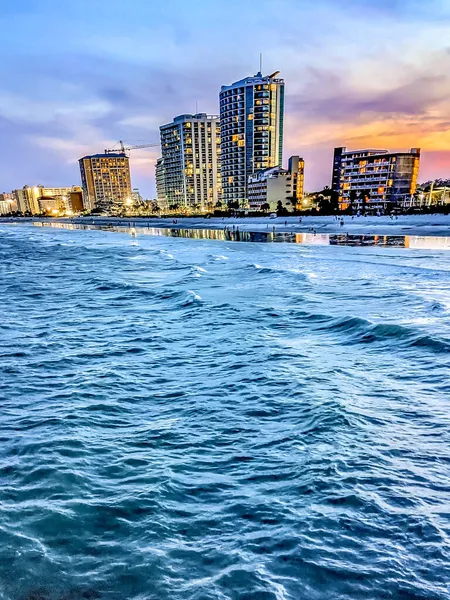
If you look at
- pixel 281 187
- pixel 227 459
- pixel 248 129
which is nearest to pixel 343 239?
pixel 227 459

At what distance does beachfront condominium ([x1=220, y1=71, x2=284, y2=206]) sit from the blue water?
517ft

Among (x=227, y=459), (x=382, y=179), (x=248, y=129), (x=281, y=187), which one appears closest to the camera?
(x=227, y=459)

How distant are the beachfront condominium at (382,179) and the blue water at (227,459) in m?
122

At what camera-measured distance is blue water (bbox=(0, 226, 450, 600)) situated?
175 inches

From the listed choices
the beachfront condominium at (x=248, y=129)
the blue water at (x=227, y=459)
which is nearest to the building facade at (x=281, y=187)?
the beachfront condominium at (x=248, y=129)

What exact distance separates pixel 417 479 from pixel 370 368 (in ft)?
15.3

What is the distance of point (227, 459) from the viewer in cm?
655

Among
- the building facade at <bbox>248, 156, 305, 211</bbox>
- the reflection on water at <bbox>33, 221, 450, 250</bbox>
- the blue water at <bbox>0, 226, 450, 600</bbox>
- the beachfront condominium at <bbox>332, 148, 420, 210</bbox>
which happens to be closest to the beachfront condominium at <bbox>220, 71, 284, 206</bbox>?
the building facade at <bbox>248, 156, 305, 211</bbox>

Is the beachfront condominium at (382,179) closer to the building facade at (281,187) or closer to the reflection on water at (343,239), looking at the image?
the building facade at (281,187)

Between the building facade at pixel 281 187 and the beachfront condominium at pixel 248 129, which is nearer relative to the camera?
the building facade at pixel 281 187

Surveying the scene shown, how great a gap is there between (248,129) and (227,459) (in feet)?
583

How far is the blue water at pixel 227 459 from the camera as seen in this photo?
14.6 feet

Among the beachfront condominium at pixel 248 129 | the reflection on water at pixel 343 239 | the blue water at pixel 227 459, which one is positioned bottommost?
the reflection on water at pixel 343 239

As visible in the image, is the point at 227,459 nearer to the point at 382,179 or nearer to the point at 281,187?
the point at 382,179
